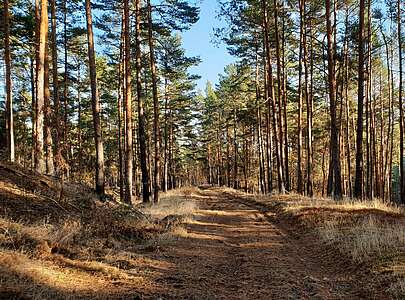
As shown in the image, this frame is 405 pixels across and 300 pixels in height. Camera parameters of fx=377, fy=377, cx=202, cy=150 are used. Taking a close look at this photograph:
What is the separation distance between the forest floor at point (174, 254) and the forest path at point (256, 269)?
2cm

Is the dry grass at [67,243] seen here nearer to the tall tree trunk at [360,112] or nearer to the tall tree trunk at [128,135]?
the tall tree trunk at [128,135]

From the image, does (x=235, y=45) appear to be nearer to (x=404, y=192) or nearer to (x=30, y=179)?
(x=404, y=192)

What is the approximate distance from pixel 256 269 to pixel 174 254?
6.81ft

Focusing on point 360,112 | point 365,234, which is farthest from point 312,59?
point 365,234

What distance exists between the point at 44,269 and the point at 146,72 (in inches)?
1149

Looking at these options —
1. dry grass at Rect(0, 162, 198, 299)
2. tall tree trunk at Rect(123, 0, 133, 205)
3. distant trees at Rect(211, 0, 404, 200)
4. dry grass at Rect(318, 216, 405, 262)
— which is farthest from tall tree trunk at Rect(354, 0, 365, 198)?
tall tree trunk at Rect(123, 0, 133, 205)

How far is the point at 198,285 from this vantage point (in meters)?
6.33

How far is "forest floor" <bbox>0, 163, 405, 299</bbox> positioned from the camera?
5676 mm

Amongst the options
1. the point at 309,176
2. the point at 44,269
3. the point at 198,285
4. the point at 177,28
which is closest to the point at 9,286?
the point at 44,269

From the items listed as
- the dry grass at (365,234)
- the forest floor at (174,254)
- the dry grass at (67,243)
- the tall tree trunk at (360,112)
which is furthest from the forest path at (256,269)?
the tall tree trunk at (360,112)

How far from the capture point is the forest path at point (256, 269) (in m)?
6.01

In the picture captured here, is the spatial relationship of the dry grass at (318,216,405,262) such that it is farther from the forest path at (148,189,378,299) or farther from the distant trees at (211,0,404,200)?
the distant trees at (211,0,404,200)

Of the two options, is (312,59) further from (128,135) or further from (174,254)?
(174,254)

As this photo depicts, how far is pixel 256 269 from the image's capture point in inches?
294
